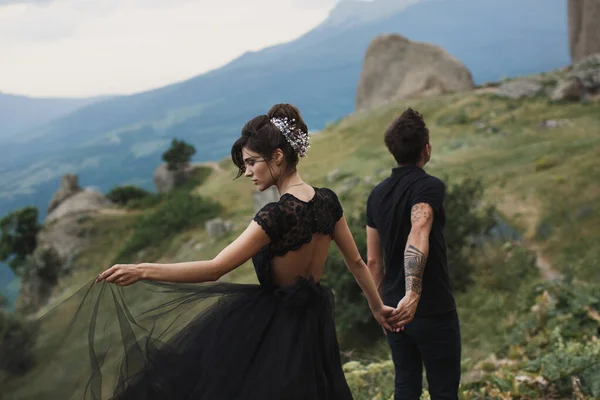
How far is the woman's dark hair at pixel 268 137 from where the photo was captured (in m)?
2.73

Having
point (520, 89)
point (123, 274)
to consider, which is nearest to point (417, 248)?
point (123, 274)

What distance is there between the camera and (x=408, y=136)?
3.29 meters

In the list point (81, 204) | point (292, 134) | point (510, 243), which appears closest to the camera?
point (292, 134)

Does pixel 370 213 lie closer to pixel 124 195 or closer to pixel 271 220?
pixel 271 220

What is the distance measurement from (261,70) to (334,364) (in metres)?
63.0

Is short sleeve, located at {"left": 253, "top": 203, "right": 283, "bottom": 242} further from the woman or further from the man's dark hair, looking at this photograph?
the man's dark hair

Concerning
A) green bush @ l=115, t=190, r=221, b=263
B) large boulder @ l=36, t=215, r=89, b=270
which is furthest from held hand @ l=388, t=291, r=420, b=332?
large boulder @ l=36, t=215, r=89, b=270

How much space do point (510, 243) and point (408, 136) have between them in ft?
24.4

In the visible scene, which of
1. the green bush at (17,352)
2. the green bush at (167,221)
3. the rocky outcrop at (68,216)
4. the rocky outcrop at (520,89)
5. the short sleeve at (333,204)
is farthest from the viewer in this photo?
the rocky outcrop at (68,216)

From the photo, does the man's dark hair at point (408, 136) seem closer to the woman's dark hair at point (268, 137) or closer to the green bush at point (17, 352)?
the woman's dark hair at point (268, 137)

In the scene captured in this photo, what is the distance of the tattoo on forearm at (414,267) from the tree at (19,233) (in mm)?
32416

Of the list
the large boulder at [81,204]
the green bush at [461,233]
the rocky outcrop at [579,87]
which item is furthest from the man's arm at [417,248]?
the large boulder at [81,204]

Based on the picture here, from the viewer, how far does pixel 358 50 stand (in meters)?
68.2

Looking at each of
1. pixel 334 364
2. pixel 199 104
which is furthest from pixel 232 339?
pixel 199 104
